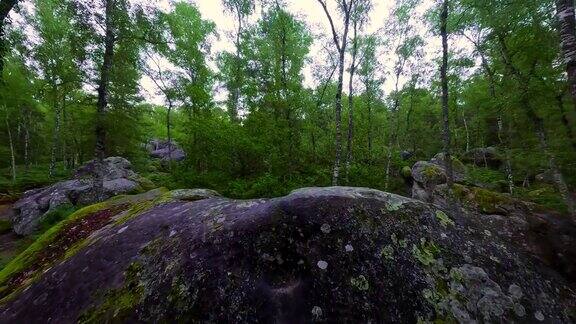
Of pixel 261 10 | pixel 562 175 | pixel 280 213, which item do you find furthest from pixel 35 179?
pixel 562 175

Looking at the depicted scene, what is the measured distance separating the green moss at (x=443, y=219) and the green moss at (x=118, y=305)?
9.17 feet

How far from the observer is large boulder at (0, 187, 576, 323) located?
2.03 m

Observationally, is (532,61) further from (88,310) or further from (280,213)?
(88,310)

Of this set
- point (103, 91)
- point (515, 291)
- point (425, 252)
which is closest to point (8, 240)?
point (103, 91)

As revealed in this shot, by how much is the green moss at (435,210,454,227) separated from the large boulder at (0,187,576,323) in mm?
13

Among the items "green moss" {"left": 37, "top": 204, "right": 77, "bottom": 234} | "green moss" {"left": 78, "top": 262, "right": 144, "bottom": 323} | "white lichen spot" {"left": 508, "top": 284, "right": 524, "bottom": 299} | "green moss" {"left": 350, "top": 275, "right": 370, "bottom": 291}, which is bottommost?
"green moss" {"left": 37, "top": 204, "right": 77, "bottom": 234}

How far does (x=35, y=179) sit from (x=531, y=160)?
32177mm

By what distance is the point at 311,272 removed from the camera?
2.21 m

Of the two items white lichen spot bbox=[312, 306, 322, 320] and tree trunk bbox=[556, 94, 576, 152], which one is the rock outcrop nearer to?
tree trunk bbox=[556, 94, 576, 152]

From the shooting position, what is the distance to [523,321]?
A: 197 centimetres

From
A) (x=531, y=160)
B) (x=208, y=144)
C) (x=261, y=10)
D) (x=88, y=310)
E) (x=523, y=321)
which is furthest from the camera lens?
(x=261, y=10)

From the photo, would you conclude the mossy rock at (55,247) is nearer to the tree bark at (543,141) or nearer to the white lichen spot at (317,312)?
the white lichen spot at (317,312)

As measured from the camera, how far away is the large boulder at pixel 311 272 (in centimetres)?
203

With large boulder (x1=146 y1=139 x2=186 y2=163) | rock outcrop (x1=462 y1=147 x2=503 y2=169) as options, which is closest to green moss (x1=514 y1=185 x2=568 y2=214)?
rock outcrop (x1=462 y1=147 x2=503 y2=169)
